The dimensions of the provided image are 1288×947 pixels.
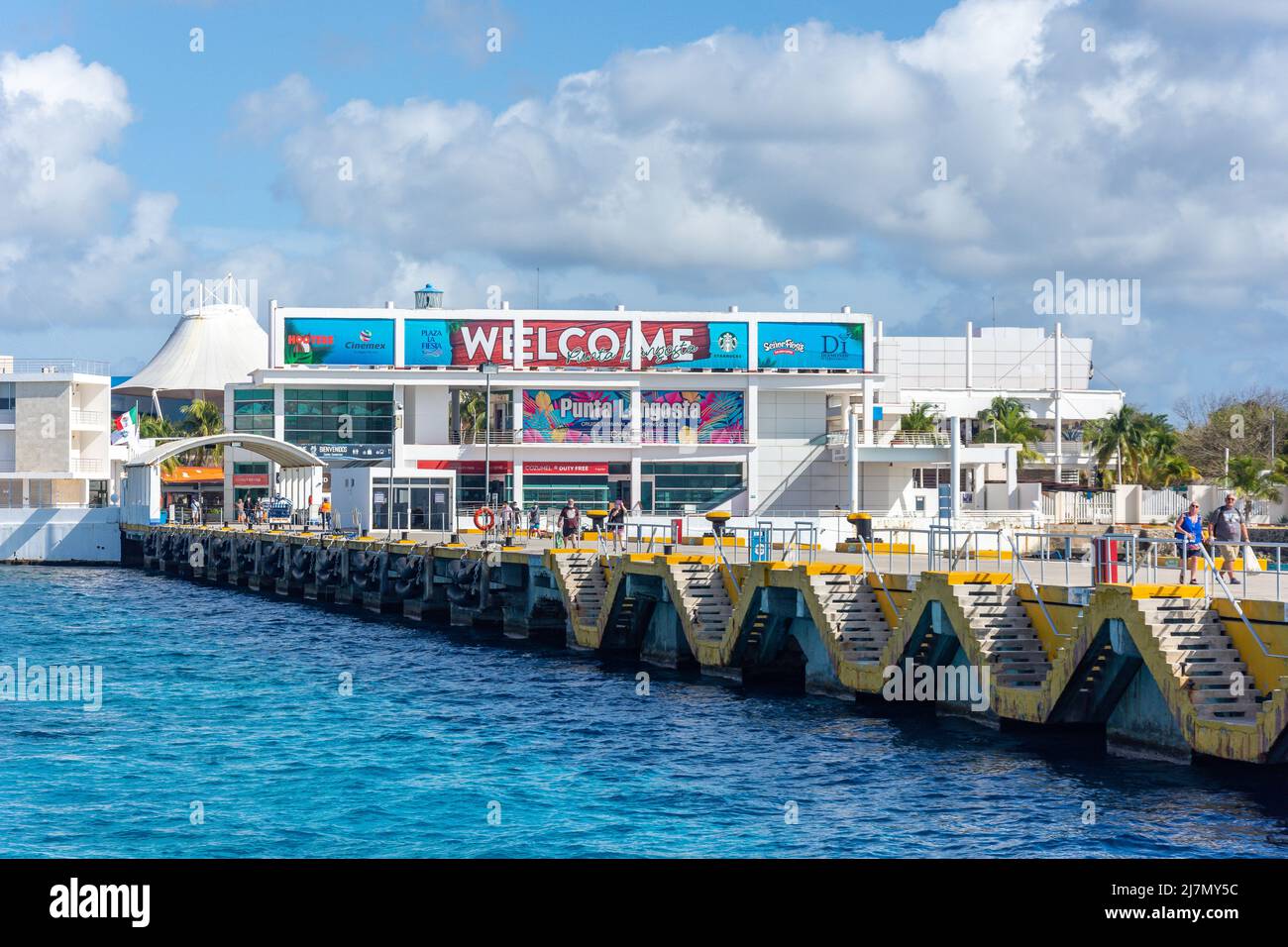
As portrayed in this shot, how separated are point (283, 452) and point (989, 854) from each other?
216 feet

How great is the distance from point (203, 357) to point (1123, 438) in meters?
85.3

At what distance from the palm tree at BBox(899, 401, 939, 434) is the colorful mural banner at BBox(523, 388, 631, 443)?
19.9m

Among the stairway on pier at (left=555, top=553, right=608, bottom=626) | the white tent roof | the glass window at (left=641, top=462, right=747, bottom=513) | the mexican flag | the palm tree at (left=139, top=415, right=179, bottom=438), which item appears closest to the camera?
the stairway on pier at (left=555, top=553, right=608, bottom=626)

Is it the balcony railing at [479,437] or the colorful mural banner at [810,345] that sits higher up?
the colorful mural banner at [810,345]

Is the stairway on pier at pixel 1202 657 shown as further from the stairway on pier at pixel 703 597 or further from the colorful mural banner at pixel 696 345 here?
the colorful mural banner at pixel 696 345

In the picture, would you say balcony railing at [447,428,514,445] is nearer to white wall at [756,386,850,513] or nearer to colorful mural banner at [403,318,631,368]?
colorful mural banner at [403,318,631,368]

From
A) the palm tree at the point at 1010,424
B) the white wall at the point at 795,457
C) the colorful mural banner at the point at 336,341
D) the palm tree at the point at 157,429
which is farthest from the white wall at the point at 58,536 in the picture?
the palm tree at the point at 1010,424

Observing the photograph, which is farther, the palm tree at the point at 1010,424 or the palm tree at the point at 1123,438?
the palm tree at the point at 1010,424

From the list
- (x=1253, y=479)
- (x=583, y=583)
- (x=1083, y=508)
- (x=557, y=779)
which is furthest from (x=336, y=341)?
(x=557, y=779)

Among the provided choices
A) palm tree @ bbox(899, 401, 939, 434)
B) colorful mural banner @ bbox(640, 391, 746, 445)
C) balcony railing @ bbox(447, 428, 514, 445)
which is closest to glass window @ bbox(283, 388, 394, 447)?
balcony railing @ bbox(447, 428, 514, 445)

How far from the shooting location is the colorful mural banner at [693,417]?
88125mm

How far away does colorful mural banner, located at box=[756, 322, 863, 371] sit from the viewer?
293ft

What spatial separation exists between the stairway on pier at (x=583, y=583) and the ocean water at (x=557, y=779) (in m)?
3.17
